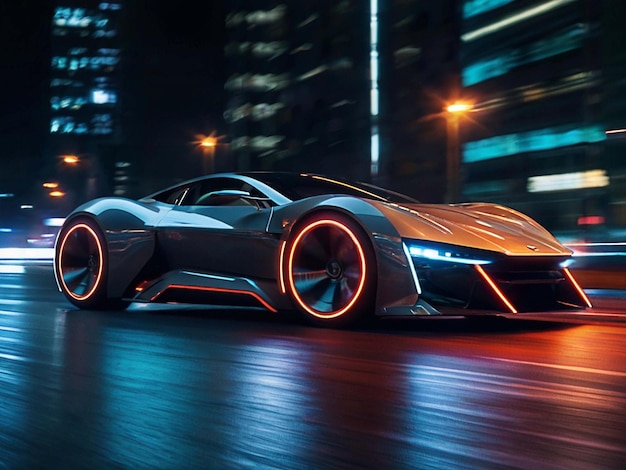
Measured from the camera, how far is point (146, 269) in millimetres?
7113

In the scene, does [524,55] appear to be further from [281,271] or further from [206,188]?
[281,271]

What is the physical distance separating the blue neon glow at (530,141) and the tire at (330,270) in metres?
31.3

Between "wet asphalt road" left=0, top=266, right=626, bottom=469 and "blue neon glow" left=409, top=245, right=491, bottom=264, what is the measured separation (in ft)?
1.52

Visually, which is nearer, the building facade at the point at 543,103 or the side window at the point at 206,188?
the side window at the point at 206,188

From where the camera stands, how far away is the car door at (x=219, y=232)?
20.5 ft

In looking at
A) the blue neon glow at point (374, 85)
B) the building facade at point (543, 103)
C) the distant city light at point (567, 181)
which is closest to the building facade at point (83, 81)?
the blue neon glow at point (374, 85)

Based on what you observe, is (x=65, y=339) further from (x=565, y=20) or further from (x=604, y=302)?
(x=565, y=20)

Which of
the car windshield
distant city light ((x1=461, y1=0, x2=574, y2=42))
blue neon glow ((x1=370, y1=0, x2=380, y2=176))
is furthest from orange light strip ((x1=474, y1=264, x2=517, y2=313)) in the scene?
blue neon glow ((x1=370, y1=0, x2=380, y2=176))

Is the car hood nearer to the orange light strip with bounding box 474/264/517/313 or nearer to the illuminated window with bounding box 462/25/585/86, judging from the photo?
the orange light strip with bounding box 474/264/517/313

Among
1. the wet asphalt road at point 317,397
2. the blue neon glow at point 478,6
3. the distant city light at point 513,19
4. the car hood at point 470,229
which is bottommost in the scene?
the wet asphalt road at point 317,397

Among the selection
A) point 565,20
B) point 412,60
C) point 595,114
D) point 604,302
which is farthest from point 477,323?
point 412,60

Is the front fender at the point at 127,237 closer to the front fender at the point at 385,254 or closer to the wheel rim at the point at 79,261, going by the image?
the wheel rim at the point at 79,261

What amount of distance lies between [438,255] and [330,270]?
801 millimetres

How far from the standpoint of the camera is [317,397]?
362 centimetres
